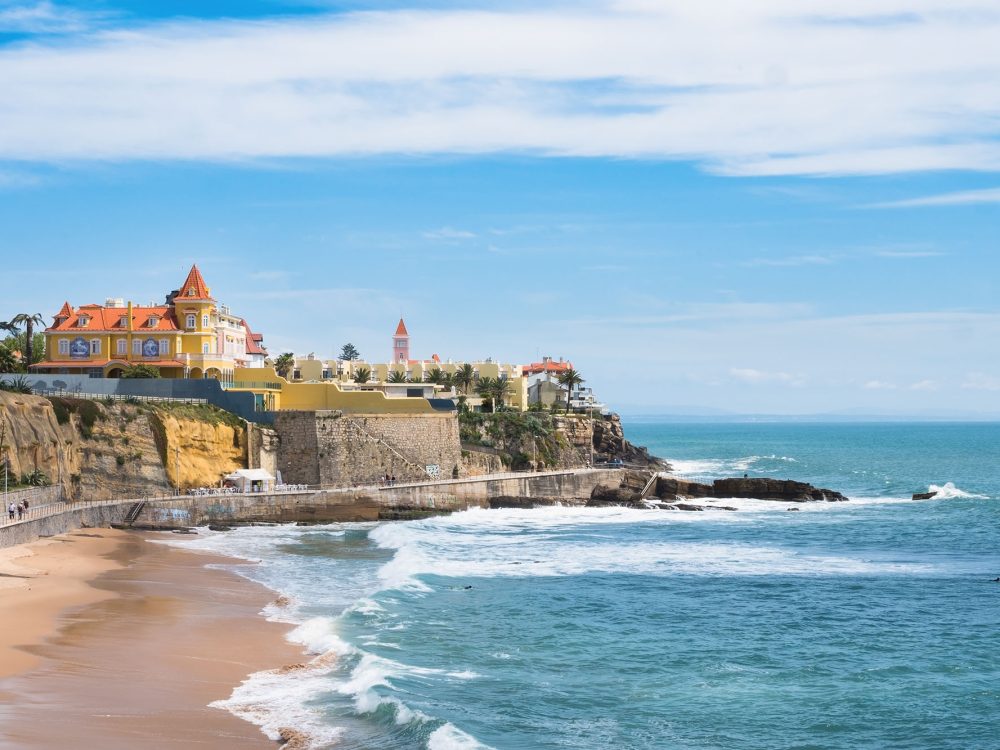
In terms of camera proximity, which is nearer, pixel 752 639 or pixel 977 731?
pixel 977 731

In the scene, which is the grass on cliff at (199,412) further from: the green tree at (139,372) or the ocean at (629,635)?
the ocean at (629,635)

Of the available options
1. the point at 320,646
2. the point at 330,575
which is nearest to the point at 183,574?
the point at 330,575

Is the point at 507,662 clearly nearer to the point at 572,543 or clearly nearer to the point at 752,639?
the point at 752,639

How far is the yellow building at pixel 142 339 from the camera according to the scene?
62844 millimetres

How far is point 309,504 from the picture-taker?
179ft

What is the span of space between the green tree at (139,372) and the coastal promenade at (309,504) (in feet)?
34.4

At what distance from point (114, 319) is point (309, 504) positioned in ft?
58.4

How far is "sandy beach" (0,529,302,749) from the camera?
19.5 metres

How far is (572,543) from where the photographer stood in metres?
48.2

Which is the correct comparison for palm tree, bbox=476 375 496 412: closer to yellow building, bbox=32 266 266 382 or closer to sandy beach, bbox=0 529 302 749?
yellow building, bbox=32 266 266 382

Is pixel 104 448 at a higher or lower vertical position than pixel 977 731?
higher

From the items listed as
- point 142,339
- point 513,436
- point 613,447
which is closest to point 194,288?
point 142,339

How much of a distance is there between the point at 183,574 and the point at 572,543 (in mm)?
17488

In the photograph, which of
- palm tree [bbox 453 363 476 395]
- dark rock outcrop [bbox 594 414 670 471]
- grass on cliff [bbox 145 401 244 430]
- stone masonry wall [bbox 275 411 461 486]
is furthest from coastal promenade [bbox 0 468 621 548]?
palm tree [bbox 453 363 476 395]
